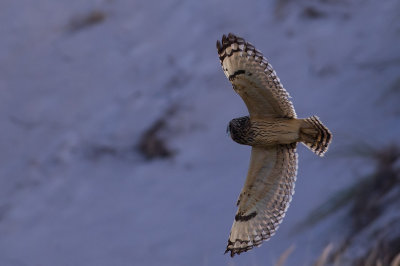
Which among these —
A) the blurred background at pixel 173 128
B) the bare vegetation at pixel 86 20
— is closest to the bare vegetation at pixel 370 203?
the blurred background at pixel 173 128

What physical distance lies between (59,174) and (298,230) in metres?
2.92

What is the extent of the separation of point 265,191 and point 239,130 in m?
0.48

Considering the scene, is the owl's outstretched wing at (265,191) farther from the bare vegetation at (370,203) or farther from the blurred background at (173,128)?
the bare vegetation at (370,203)

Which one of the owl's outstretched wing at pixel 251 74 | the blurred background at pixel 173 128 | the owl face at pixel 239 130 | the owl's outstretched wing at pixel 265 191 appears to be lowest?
the owl's outstretched wing at pixel 265 191

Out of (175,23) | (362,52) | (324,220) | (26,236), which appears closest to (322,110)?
(362,52)

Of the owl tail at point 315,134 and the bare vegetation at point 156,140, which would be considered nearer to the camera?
the owl tail at point 315,134

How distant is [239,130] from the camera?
4.41 meters

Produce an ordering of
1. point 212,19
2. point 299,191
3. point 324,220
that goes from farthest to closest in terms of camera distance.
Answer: point 212,19, point 299,191, point 324,220

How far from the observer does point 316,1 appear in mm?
9039

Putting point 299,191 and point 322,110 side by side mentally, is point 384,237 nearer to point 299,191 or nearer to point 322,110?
point 299,191

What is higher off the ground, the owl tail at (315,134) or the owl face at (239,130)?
the owl face at (239,130)

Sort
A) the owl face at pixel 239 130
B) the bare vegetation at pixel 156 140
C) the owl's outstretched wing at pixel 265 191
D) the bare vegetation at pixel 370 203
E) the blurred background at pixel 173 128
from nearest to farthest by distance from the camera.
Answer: the owl face at pixel 239 130 < the owl's outstretched wing at pixel 265 191 < the bare vegetation at pixel 370 203 < the blurred background at pixel 173 128 < the bare vegetation at pixel 156 140

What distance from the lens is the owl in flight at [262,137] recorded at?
14.2 feet


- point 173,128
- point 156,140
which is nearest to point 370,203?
point 173,128
